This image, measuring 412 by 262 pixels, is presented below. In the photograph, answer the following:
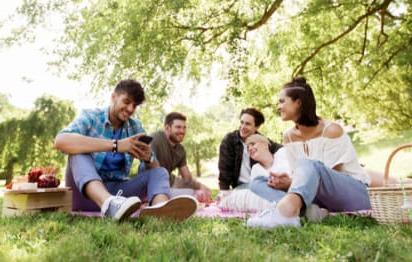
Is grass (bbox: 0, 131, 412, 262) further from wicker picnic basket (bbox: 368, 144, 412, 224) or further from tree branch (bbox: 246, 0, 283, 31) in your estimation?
tree branch (bbox: 246, 0, 283, 31)

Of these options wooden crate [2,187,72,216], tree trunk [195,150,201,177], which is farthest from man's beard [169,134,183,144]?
tree trunk [195,150,201,177]

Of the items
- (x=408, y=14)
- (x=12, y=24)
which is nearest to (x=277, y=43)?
(x=408, y=14)

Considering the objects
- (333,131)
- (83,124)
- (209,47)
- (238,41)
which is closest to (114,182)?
(83,124)

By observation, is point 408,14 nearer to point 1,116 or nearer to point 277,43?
point 277,43

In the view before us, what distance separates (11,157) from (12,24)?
9960 millimetres

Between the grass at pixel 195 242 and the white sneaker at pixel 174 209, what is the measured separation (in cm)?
9

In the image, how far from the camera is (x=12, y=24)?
779cm

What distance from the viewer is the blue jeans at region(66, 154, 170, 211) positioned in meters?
2.65

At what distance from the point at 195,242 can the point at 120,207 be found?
69 centimetres

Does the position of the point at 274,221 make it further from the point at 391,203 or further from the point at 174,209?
the point at 391,203

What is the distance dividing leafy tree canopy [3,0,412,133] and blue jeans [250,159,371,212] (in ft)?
14.4

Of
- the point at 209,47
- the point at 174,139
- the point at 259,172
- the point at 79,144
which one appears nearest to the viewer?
the point at 79,144

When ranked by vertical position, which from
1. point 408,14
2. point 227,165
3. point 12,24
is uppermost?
point 408,14

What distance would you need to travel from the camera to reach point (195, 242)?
1778 mm
